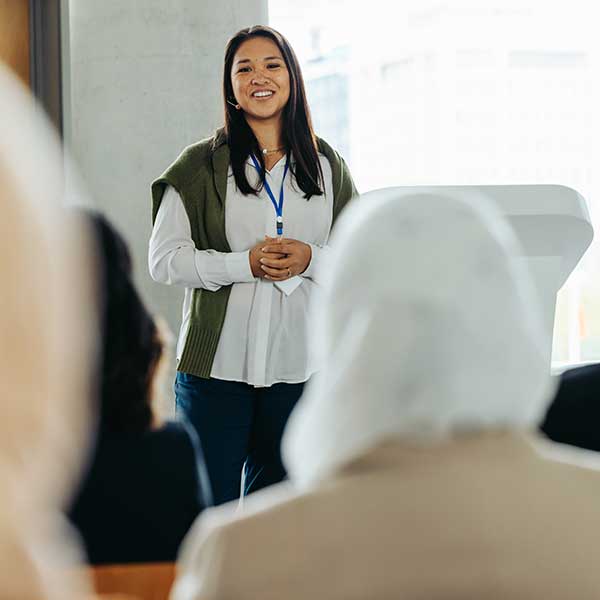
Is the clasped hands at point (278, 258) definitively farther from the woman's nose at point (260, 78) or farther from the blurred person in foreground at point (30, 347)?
the blurred person in foreground at point (30, 347)

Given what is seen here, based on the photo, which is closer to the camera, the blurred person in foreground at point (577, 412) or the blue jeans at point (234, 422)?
the blurred person in foreground at point (577, 412)

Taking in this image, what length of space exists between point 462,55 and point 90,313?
5845 mm

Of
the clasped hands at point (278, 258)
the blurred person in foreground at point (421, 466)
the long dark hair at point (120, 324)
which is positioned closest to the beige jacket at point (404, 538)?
the blurred person in foreground at point (421, 466)

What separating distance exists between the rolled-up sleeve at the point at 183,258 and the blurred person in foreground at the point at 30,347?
2.19 metres

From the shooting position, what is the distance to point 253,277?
305 cm

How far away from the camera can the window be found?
6.47 meters

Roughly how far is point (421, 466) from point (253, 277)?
203cm

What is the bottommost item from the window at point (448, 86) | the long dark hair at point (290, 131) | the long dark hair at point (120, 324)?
the long dark hair at point (120, 324)

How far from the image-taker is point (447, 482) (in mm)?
1032

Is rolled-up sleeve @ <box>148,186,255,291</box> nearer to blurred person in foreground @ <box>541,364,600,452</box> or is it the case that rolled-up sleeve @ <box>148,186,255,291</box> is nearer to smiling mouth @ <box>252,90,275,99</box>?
smiling mouth @ <box>252,90,275,99</box>

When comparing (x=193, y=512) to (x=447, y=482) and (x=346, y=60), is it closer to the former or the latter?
(x=447, y=482)

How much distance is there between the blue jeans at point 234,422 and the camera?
303 cm

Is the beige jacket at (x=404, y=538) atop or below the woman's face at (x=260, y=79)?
below

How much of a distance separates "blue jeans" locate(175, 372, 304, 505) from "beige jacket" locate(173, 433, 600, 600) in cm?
197
